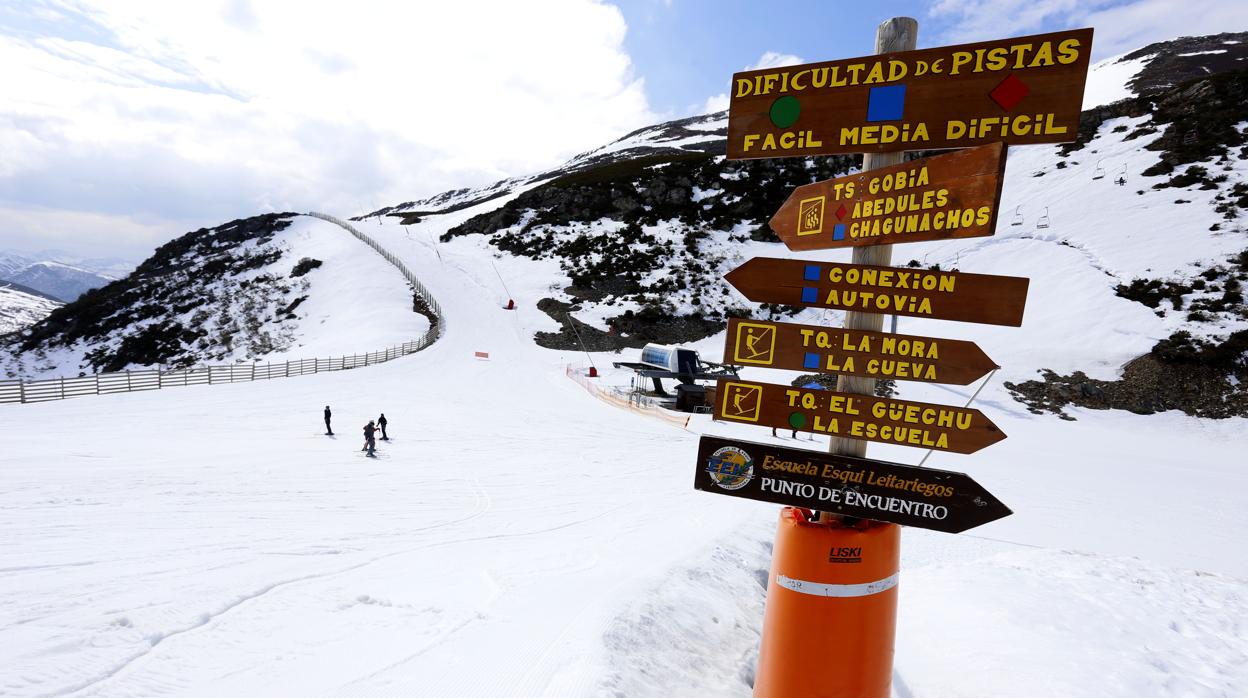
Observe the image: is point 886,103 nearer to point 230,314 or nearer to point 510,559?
point 510,559

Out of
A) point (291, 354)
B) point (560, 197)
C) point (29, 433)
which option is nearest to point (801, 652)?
point (29, 433)

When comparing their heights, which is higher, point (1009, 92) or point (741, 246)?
point (741, 246)

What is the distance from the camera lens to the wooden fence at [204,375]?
2355cm

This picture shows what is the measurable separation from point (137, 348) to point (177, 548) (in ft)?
194

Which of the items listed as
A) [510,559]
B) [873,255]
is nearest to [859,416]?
[873,255]

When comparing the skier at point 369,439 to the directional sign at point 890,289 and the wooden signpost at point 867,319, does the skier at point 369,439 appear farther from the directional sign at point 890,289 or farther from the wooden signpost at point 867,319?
the directional sign at point 890,289

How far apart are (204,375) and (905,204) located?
137ft

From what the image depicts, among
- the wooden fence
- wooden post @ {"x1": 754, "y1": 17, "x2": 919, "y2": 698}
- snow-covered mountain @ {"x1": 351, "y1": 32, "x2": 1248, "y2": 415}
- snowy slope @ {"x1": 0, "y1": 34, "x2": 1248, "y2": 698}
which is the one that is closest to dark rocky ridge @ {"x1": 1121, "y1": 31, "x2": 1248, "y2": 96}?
snow-covered mountain @ {"x1": 351, "y1": 32, "x2": 1248, "y2": 415}

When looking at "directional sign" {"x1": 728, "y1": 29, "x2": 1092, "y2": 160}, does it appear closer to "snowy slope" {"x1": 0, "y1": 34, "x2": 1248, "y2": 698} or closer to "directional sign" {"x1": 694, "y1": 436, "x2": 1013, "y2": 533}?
"directional sign" {"x1": 694, "y1": 436, "x2": 1013, "y2": 533}

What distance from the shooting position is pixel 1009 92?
13.1ft

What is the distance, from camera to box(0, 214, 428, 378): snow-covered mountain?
4997 cm

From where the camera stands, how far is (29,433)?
719 inches

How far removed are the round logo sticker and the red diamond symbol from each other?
313 centimetres

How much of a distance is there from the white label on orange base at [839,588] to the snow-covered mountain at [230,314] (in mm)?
42510
